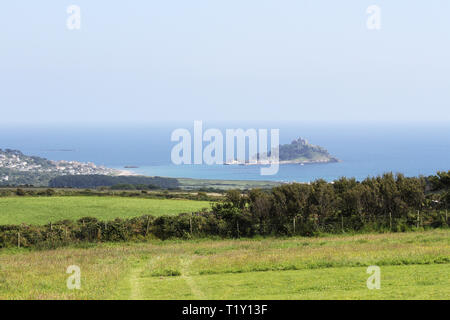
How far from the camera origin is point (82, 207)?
1610 inches

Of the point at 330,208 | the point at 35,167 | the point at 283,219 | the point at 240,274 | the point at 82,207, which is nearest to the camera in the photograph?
the point at 240,274

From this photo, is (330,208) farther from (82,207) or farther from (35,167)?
(35,167)

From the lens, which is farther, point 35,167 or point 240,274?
point 35,167

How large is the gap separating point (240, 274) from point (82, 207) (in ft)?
95.0

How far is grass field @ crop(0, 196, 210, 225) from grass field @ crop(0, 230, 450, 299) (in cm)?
1694

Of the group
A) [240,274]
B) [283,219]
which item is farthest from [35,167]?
[240,274]

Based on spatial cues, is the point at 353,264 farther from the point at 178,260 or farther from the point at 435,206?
the point at 435,206

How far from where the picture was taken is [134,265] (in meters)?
16.3

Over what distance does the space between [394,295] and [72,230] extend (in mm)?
18553

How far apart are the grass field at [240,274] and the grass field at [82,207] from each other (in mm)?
16938

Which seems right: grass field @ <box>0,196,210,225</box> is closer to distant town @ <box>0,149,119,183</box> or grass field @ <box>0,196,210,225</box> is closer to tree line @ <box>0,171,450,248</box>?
tree line @ <box>0,171,450,248</box>

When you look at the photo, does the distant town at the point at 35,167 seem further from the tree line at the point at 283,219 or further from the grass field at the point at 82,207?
the tree line at the point at 283,219
